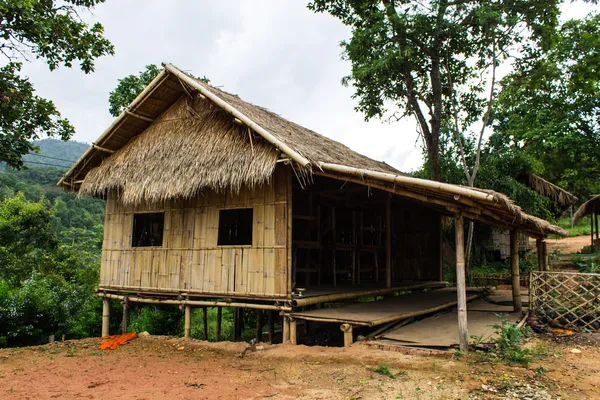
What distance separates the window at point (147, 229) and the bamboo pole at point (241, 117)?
2826mm

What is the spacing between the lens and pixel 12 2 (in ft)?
24.9

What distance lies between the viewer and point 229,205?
7969mm

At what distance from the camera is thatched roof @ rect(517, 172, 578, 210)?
58.9ft

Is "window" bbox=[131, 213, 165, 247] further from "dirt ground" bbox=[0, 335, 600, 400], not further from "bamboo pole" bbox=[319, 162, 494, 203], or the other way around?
"bamboo pole" bbox=[319, 162, 494, 203]

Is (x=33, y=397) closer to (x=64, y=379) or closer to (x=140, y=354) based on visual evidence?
(x=64, y=379)

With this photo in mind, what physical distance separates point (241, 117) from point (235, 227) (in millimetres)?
2147

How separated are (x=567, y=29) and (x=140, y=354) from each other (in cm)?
1795

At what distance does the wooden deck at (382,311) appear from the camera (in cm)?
671

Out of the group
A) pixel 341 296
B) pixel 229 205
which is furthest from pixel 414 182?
pixel 229 205

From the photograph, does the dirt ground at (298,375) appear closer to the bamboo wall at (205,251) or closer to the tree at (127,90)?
the bamboo wall at (205,251)

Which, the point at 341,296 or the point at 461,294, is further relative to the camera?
the point at 341,296

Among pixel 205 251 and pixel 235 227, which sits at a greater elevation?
pixel 235 227

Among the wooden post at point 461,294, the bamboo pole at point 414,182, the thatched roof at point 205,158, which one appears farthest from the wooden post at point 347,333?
the bamboo pole at point 414,182

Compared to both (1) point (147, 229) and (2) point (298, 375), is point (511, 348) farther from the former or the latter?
(1) point (147, 229)
